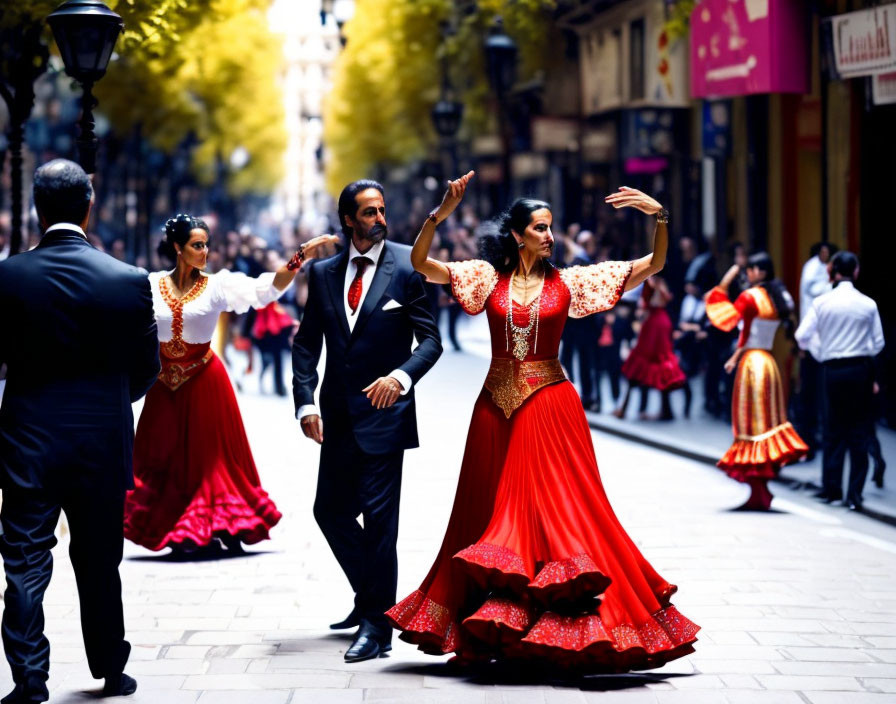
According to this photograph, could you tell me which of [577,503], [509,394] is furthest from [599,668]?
[509,394]

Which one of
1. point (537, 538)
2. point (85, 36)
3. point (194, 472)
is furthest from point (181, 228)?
point (537, 538)

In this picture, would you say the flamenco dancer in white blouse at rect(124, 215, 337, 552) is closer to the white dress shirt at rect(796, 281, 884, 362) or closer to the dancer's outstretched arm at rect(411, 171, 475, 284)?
the dancer's outstretched arm at rect(411, 171, 475, 284)

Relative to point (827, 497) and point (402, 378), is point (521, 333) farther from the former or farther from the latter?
point (827, 497)

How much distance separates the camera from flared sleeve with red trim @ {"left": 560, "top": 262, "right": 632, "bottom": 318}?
7.34 m

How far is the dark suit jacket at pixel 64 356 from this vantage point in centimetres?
627

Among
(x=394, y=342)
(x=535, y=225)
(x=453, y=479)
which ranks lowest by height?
(x=453, y=479)

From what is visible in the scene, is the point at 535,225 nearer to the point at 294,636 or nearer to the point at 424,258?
the point at 424,258

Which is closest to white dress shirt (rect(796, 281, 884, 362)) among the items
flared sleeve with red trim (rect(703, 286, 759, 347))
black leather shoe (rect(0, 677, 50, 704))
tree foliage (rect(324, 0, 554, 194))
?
flared sleeve with red trim (rect(703, 286, 759, 347))

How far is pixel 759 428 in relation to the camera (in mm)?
12188

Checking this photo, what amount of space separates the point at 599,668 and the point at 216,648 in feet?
5.97

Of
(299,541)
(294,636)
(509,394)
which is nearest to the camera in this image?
(509,394)

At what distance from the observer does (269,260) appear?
2638 centimetres

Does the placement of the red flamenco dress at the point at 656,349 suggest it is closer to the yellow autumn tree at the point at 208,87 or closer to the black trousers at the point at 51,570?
the yellow autumn tree at the point at 208,87

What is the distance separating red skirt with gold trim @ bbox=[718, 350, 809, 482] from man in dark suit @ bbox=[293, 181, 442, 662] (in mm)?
5045
